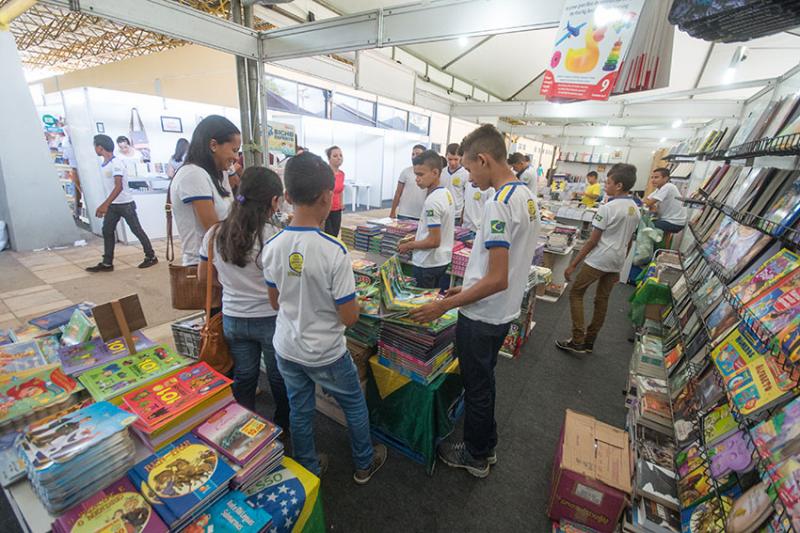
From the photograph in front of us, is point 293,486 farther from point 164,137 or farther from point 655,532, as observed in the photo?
point 164,137

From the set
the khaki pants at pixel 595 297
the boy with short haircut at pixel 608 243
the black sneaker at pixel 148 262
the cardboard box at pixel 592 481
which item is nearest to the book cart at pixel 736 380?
the cardboard box at pixel 592 481

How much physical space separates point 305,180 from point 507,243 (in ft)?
2.91

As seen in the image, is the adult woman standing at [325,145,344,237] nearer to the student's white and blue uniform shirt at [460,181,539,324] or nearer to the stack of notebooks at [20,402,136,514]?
the student's white and blue uniform shirt at [460,181,539,324]

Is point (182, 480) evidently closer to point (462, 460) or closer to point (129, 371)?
point (129, 371)

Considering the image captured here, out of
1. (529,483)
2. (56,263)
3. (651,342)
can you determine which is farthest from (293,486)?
(56,263)

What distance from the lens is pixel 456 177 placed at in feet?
14.6

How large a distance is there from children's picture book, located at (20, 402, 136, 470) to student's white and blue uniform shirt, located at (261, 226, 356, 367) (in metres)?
0.60

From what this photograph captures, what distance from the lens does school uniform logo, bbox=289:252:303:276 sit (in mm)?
1337

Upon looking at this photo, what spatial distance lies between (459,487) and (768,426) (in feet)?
4.57

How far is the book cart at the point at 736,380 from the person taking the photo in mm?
1078

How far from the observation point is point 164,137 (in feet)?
21.4

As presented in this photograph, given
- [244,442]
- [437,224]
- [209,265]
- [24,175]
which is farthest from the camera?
[24,175]

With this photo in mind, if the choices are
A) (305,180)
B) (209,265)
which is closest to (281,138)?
(209,265)

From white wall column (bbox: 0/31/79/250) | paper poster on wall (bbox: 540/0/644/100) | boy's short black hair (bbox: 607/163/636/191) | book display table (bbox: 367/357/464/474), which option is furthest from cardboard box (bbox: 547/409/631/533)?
white wall column (bbox: 0/31/79/250)
